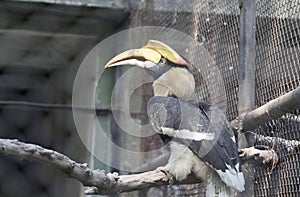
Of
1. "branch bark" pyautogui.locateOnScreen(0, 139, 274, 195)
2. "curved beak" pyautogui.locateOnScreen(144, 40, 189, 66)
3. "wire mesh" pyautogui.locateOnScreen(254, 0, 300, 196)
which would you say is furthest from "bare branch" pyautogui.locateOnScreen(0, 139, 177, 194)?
"curved beak" pyautogui.locateOnScreen(144, 40, 189, 66)

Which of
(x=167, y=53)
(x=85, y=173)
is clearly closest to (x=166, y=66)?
(x=167, y=53)

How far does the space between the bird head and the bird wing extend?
0.09m

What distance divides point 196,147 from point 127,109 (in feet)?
1.83

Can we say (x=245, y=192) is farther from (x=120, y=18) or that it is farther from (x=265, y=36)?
(x=120, y=18)

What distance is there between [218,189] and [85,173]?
0.28m

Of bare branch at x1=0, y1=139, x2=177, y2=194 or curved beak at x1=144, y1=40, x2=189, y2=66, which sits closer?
bare branch at x1=0, y1=139, x2=177, y2=194

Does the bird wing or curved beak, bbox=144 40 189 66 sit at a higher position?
curved beak, bbox=144 40 189 66

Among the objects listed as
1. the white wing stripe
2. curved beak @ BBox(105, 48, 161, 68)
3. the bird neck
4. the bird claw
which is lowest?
the bird claw

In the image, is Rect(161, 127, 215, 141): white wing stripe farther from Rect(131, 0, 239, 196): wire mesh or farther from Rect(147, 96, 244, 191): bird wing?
Rect(131, 0, 239, 196): wire mesh

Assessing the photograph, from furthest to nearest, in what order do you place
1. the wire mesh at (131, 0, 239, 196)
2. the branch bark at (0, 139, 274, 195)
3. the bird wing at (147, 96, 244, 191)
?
the wire mesh at (131, 0, 239, 196) → the bird wing at (147, 96, 244, 191) → the branch bark at (0, 139, 274, 195)

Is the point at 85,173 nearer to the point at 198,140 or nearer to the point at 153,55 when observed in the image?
the point at 198,140

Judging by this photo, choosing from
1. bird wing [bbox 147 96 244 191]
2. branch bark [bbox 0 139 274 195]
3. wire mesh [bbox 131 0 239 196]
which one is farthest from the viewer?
wire mesh [bbox 131 0 239 196]

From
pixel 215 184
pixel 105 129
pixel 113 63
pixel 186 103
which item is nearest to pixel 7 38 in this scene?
pixel 105 129

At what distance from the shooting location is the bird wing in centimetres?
115
